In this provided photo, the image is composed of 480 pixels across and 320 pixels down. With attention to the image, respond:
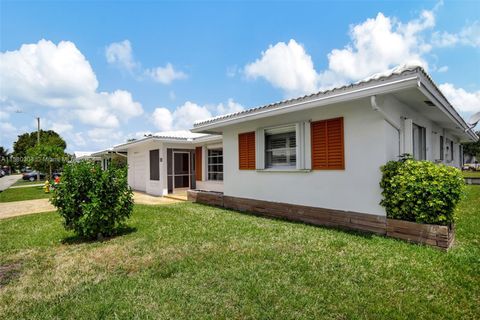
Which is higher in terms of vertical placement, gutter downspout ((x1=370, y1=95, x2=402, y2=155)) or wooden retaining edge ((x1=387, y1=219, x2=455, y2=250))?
gutter downspout ((x1=370, y1=95, x2=402, y2=155))

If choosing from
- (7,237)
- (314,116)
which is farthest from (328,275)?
(7,237)

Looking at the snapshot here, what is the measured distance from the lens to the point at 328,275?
3875 millimetres

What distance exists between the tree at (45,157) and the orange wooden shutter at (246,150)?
56.5ft

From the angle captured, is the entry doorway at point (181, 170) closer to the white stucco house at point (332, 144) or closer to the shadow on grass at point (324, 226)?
the white stucco house at point (332, 144)

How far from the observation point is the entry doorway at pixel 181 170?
596 inches

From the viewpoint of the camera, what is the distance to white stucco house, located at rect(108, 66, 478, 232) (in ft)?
19.5

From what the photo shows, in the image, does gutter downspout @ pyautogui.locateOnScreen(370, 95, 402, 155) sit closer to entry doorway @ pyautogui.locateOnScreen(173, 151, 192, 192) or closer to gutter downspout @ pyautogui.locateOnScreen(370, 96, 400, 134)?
gutter downspout @ pyautogui.locateOnScreen(370, 96, 400, 134)

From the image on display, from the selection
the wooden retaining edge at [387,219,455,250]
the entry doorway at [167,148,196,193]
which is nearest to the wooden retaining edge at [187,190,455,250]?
the wooden retaining edge at [387,219,455,250]

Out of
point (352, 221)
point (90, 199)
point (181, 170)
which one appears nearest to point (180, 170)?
point (181, 170)

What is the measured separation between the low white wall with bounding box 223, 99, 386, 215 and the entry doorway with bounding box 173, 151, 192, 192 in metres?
7.74

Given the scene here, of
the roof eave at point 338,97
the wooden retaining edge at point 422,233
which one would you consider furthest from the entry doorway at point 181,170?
the wooden retaining edge at point 422,233

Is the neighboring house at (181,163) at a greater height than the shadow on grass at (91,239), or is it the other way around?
the neighboring house at (181,163)

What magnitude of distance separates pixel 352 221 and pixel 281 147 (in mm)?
3090

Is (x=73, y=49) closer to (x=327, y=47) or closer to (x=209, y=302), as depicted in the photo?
(x=327, y=47)
